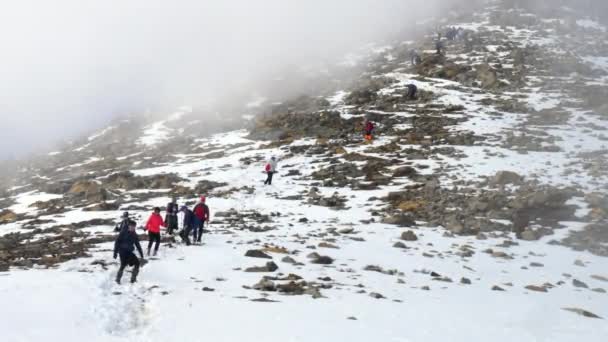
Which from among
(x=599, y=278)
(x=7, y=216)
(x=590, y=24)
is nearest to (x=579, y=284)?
(x=599, y=278)

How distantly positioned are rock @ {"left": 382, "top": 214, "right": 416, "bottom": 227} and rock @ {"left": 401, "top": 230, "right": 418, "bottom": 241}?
194 cm

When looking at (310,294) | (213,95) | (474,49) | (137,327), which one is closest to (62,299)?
(137,327)

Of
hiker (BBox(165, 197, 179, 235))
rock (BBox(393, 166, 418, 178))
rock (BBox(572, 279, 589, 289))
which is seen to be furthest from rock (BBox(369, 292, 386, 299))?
rock (BBox(393, 166, 418, 178))

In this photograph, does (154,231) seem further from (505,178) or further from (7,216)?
(505,178)

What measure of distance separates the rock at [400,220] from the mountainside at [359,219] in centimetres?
11

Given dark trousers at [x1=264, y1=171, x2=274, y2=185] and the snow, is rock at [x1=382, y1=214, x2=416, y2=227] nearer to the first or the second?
dark trousers at [x1=264, y1=171, x2=274, y2=185]

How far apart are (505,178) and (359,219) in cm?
900

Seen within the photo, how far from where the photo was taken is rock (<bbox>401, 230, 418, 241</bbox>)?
2125 cm

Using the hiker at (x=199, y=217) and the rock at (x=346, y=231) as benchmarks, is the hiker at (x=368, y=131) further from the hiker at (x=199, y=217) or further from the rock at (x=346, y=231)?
the hiker at (x=199, y=217)

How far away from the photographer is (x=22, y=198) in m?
39.0

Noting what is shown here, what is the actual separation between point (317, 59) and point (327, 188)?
197ft

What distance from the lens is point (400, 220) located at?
2388 cm

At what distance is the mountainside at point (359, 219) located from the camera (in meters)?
12.6

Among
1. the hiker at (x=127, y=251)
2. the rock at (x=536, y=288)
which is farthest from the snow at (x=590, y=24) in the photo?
the hiker at (x=127, y=251)
